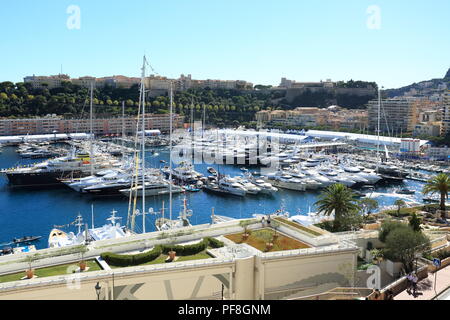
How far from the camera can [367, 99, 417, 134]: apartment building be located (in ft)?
199

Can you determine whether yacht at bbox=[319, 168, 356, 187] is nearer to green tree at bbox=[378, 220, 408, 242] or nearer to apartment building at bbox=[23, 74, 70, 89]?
green tree at bbox=[378, 220, 408, 242]

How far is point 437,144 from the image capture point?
45.0 meters

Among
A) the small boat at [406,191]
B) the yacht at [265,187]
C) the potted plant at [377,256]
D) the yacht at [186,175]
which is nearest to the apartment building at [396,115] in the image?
the small boat at [406,191]

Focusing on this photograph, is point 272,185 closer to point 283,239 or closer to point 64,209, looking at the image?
point 64,209

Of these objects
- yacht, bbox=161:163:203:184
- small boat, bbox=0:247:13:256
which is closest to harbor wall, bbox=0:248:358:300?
small boat, bbox=0:247:13:256

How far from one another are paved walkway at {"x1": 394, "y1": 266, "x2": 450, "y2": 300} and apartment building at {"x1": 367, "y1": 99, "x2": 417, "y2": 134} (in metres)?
51.8

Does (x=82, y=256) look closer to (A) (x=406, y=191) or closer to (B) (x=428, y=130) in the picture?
(A) (x=406, y=191)

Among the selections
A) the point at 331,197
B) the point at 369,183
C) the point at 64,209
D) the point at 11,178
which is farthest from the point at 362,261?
the point at 11,178

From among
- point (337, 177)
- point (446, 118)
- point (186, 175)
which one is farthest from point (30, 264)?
point (446, 118)

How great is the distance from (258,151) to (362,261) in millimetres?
28828

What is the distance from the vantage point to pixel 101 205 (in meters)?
24.5

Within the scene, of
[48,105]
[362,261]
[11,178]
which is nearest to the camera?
[362,261]

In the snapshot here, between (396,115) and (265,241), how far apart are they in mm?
58042
